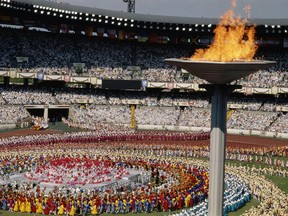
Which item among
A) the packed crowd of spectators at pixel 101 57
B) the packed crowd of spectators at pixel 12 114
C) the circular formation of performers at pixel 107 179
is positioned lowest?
the circular formation of performers at pixel 107 179

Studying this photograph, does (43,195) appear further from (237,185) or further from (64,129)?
(64,129)

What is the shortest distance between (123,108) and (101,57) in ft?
37.6

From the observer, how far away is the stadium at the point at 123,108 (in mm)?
34969

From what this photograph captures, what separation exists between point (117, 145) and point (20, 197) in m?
22.2

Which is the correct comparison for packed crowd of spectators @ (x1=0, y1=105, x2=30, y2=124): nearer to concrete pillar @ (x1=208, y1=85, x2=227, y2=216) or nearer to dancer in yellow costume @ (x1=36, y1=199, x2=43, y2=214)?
dancer in yellow costume @ (x1=36, y1=199, x2=43, y2=214)

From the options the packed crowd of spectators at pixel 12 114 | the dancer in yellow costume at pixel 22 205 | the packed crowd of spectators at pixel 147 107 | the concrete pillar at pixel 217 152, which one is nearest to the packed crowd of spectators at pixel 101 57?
the packed crowd of spectators at pixel 147 107

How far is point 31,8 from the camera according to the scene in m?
66.1

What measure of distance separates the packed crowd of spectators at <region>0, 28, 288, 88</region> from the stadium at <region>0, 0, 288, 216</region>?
0.52 ft

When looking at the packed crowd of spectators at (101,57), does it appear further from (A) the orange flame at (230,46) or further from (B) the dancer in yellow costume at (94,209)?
(A) the orange flame at (230,46)

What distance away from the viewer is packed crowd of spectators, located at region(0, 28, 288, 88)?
2822 inches

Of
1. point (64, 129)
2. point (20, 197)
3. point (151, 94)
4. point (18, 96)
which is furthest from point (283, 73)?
point (20, 197)

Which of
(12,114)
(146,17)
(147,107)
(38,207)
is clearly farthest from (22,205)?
(146,17)

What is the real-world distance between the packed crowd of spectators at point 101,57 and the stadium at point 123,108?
0.52 ft

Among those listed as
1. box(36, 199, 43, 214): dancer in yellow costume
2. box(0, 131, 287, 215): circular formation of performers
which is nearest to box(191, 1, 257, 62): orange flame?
box(0, 131, 287, 215): circular formation of performers
